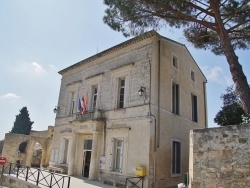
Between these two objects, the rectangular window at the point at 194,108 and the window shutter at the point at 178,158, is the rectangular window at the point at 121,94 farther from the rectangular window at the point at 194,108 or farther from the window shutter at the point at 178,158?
the rectangular window at the point at 194,108

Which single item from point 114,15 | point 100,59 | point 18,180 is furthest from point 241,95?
point 18,180

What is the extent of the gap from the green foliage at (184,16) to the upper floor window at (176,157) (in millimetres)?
5718

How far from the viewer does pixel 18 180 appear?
10906 mm

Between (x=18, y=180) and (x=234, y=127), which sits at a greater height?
(x=234, y=127)

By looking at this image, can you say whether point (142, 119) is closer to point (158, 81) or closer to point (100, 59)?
point (158, 81)

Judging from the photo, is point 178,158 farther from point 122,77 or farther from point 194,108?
point 122,77

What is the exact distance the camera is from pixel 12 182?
11672 millimetres

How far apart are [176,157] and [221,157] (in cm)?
613

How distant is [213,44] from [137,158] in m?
7.52

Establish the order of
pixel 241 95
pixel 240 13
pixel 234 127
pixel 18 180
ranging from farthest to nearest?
Result: pixel 18 180, pixel 240 13, pixel 241 95, pixel 234 127

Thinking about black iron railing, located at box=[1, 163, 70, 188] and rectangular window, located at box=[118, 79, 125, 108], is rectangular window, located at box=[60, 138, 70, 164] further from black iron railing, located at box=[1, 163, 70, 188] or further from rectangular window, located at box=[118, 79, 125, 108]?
rectangular window, located at box=[118, 79, 125, 108]

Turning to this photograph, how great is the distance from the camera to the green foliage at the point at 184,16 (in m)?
9.86

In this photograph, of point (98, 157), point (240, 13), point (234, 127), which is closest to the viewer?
point (234, 127)

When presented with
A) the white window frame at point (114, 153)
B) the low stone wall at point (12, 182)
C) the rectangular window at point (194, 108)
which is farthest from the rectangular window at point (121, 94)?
the low stone wall at point (12, 182)
